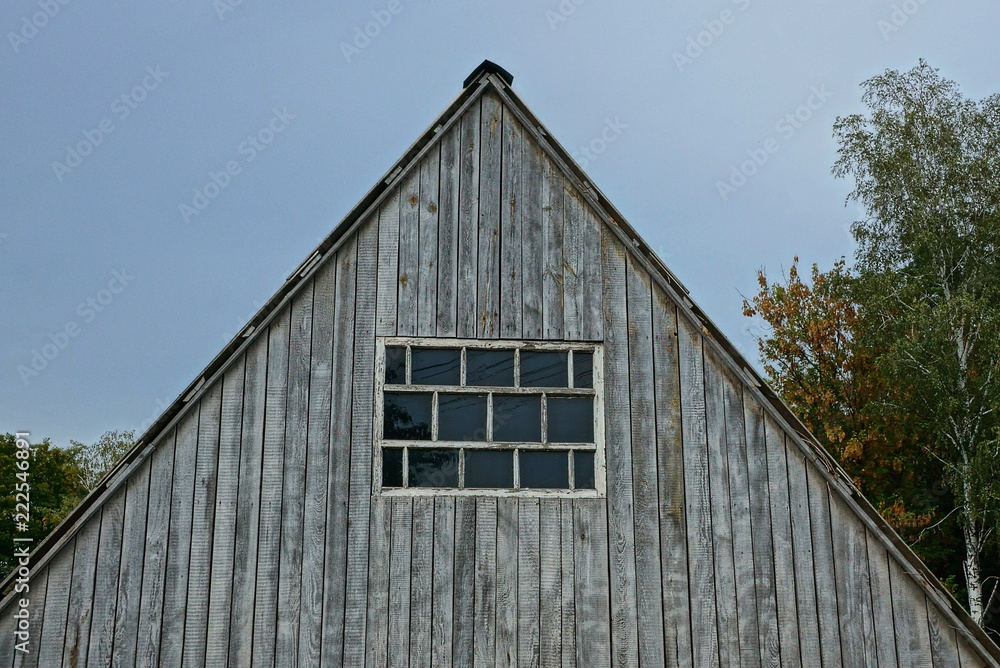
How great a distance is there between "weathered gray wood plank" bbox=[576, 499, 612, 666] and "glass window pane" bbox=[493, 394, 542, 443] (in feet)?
2.44

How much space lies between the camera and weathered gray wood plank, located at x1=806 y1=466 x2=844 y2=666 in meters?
7.60

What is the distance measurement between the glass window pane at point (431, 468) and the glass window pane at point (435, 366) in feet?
2.07

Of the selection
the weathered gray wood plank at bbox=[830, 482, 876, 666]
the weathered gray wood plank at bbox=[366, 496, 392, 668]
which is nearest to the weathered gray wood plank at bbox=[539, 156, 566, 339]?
the weathered gray wood plank at bbox=[366, 496, 392, 668]

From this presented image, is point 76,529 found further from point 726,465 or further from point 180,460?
point 726,465

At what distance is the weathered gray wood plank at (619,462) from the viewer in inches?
295

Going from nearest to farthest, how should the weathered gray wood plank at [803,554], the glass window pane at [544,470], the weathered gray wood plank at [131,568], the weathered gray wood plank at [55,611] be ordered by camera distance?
the weathered gray wood plank at [55,611] → the weathered gray wood plank at [131,568] → the weathered gray wood plank at [803,554] → the glass window pane at [544,470]

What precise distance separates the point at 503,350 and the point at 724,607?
2950mm

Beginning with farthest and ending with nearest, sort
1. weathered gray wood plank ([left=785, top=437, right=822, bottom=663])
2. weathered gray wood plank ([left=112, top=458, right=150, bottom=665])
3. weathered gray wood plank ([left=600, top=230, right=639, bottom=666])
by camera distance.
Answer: weathered gray wood plank ([left=785, top=437, right=822, bottom=663]) → weathered gray wood plank ([left=600, top=230, right=639, bottom=666]) → weathered gray wood plank ([left=112, top=458, right=150, bottom=665])

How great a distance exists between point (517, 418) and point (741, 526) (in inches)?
86.3

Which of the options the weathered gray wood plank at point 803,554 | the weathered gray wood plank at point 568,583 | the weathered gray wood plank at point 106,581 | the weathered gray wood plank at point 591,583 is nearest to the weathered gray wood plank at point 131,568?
the weathered gray wood plank at point 106,581

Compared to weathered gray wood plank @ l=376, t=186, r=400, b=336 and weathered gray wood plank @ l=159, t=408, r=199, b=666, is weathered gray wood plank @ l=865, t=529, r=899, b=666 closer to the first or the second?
weathered gray wood plank @ l=376, t=186, r=400, b=336

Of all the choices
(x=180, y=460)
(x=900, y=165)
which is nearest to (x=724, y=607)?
(x=180, y=460)

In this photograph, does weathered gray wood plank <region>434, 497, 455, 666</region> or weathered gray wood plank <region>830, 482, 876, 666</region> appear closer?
weathered gray wood plank <region>434, 497, 455, 666</region>

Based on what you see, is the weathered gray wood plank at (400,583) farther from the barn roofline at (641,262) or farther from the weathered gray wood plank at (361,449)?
the barn roofline at (641,262)
